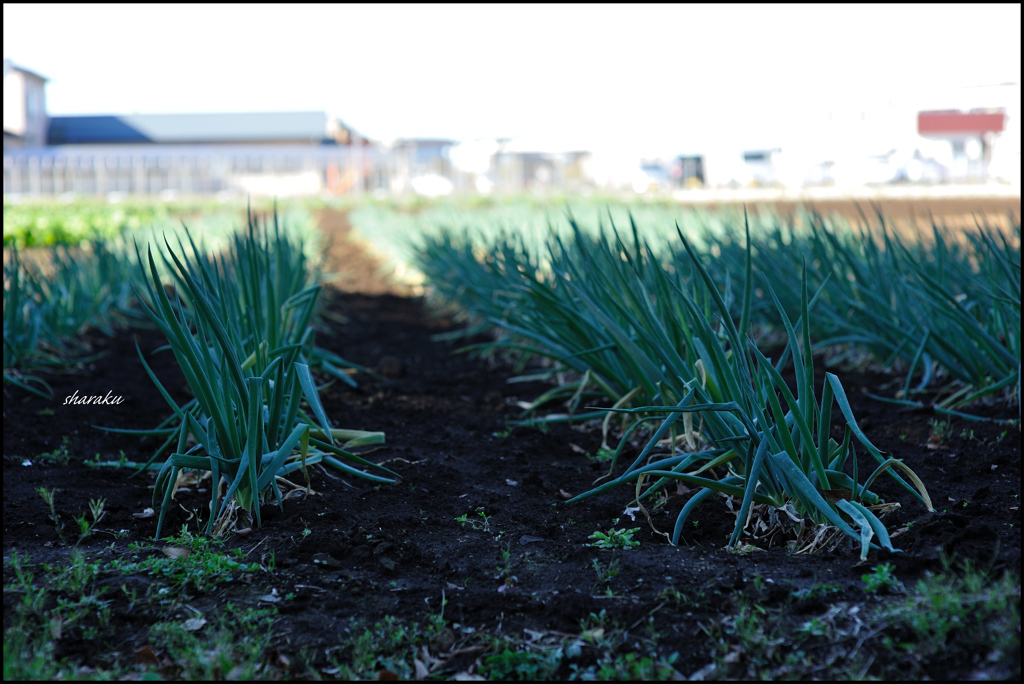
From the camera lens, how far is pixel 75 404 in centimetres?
293

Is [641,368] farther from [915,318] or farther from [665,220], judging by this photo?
[665,220]

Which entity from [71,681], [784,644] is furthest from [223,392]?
[784,644]

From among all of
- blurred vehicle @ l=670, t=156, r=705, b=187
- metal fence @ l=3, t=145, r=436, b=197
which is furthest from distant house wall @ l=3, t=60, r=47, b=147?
blurred vehicle @ l=670, t=156, r=705, b=187

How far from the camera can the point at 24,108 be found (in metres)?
32.8

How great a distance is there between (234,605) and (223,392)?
20.2 inches

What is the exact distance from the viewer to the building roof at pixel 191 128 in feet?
117

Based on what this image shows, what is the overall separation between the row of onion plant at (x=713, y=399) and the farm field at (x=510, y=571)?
4 centimetres

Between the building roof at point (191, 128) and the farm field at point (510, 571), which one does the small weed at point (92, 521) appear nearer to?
the farm field at point (510, 571)

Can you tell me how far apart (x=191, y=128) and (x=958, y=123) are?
115 ft

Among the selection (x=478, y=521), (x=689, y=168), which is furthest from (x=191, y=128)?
(x=478, y=521)

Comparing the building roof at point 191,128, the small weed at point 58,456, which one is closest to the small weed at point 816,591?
the small weed at point 58,456

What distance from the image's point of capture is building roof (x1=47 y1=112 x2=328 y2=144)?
35.7 metres

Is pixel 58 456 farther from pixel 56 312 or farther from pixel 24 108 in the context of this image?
pixel 24 108

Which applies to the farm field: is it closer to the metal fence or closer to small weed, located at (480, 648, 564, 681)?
small weed, located at (480, 648, 564, 681)
